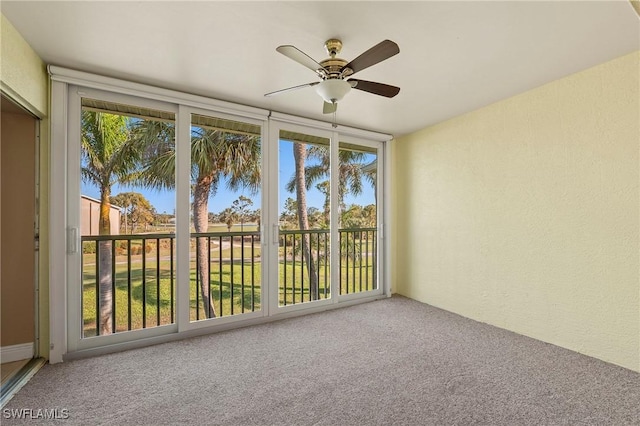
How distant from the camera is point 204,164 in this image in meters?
3.15

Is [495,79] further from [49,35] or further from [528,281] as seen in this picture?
[49,35]

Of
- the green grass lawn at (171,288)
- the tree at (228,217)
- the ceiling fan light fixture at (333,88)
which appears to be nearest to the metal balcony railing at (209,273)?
the green grass lawn at (171,288)

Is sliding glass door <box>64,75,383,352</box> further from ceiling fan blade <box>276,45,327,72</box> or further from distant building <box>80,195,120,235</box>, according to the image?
ceiling fan blade <box>276,45,327,72</box>

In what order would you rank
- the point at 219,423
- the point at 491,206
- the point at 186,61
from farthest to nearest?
the point at 491,206 < the point at 186,61 < the point at 219,423

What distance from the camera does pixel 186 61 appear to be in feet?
7.41

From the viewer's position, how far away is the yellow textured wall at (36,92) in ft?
5.94

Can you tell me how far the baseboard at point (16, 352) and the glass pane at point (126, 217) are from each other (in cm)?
34

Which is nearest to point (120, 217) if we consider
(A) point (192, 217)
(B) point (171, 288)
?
(A) point (192, 217)

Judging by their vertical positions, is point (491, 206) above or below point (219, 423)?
above

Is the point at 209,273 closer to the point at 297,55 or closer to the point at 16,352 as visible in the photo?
the point at 16,352

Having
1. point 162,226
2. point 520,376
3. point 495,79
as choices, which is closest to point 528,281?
point 520,376

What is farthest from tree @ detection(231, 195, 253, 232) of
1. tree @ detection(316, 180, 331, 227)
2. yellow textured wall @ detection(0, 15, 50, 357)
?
yellow textured wall @ detection(0, 15, 50, 357)

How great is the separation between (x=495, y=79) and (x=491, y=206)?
1.26 metres

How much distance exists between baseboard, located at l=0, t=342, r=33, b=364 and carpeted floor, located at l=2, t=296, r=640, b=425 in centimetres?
29
